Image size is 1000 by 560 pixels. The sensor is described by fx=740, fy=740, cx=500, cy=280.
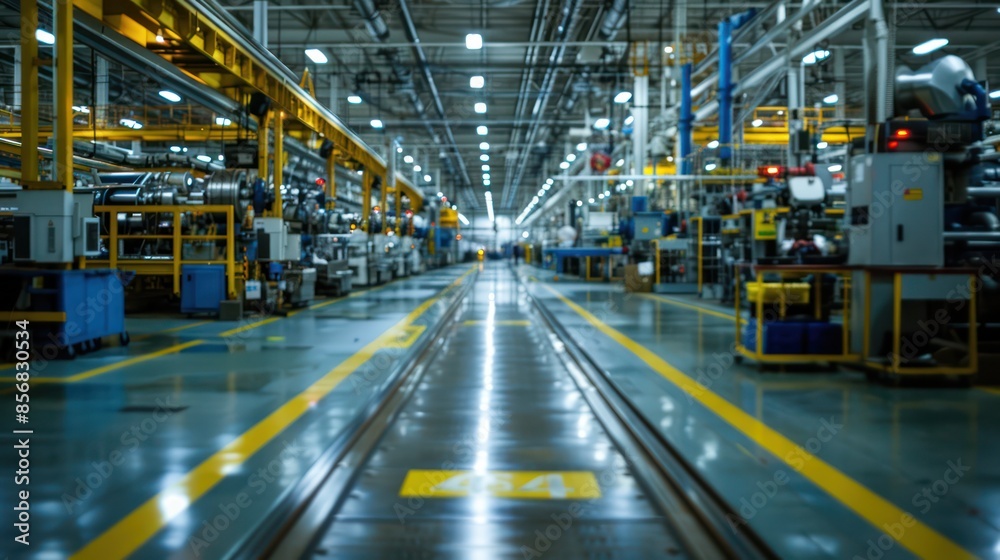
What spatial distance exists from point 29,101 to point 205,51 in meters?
2.86

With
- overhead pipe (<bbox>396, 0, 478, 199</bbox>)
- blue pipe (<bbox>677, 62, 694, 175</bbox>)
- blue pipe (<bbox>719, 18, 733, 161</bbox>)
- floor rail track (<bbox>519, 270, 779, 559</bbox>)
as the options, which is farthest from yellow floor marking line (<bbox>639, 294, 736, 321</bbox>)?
overhead pipe (<bbox>396, 0, 478, 199</bbox>)

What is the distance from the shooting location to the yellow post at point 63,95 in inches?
294

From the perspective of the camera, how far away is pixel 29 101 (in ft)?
24.6

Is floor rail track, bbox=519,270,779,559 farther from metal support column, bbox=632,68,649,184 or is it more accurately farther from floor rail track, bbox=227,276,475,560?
metal support column, bbox=632,68,649,184

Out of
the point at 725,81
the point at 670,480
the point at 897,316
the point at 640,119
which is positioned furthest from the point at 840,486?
the point at 640,119

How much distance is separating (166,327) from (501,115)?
2578 centimetres

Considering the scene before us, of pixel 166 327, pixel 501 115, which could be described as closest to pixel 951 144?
pixel 166 327

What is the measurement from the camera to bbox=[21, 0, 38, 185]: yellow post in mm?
7445

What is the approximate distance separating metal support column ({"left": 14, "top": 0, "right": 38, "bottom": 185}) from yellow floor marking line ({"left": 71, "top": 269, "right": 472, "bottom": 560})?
3819 millimetres

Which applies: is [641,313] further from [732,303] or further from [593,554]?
[593,554]

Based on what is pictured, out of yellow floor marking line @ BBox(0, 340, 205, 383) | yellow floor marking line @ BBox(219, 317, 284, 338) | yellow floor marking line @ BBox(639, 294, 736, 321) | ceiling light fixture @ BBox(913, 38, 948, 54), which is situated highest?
ceiling light fixture @ BBox(913, 38, 948, 54)

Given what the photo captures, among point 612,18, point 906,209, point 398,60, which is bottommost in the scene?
point 906,209

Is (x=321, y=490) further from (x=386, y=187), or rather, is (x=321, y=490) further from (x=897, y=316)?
(x=386, y=187)

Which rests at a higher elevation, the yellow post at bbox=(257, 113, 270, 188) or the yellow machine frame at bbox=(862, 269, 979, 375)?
the yellow post at bbox=(257, 113, 270, 188)
